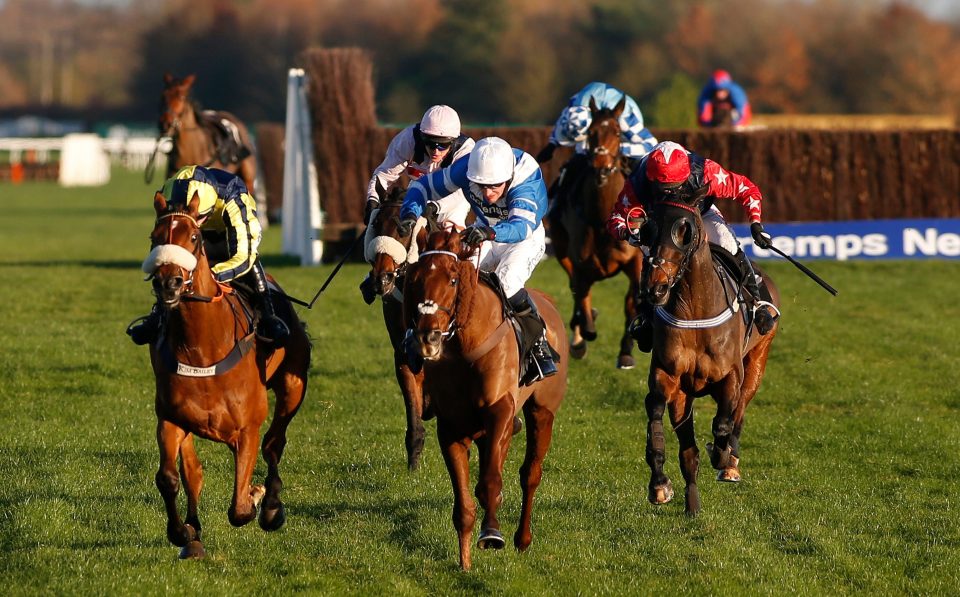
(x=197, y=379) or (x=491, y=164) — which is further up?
(x=491, y=164)

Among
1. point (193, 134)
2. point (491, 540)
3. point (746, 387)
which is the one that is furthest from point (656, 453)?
point (193, 134)

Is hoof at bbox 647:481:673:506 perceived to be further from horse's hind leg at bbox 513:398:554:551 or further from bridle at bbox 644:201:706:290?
bridle at bbox 644:201:706:290

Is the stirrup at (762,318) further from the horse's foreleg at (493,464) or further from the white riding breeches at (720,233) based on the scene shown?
the horse's foreleg at (493,464)

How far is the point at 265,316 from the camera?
7543mm

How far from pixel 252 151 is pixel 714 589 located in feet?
45.0

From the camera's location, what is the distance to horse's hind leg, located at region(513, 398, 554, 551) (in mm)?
7324

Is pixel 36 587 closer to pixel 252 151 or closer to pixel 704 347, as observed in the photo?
pixel 704 347

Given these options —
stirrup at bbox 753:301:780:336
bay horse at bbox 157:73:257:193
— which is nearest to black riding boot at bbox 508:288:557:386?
stirrup at bbox 753:301:780:336

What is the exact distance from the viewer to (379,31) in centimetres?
7656

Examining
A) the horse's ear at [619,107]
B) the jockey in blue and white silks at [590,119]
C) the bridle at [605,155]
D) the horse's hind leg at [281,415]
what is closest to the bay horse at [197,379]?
the horse's hind leg at [281,415]

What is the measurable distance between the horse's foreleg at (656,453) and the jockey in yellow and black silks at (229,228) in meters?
2.01

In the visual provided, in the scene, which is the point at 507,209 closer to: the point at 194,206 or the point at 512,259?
the point at 512,259

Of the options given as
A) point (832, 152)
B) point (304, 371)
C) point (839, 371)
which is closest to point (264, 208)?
point (832, 152)

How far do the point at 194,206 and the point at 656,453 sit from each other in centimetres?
282
